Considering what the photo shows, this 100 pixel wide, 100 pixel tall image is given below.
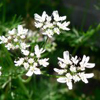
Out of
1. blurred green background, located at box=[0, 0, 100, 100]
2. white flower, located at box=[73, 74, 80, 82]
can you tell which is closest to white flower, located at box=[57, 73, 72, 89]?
white flower, located at box=[73, 74, 80, 82]

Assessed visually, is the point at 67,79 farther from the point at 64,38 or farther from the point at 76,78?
the point at 64,38

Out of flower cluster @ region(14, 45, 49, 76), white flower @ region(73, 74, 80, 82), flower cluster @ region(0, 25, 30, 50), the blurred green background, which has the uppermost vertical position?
the blurred green background

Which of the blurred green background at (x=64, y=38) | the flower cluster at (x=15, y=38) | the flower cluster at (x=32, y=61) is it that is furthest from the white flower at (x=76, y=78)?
the blurred green background at (x=64, y=38)

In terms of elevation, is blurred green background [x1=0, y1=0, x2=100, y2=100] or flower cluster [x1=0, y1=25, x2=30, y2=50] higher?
blurred green background [x1=0, y1=0, x2=100, y2=100]

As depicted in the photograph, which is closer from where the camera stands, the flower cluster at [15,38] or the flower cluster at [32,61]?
the flower cluster at [32,61]

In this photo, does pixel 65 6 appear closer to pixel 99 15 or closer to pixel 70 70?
pixel 99 15

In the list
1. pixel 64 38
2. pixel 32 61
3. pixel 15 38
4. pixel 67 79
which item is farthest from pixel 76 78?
pixel 64 38

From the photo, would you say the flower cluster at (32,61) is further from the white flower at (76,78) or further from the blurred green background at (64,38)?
the blurred green background at (64,38)

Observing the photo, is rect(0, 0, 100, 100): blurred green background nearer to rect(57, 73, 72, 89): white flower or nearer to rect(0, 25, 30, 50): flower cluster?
rect(0, 25, 30, 50): flower cluster

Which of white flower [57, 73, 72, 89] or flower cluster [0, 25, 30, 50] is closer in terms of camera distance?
white flower [57, 73, 72, 89]
